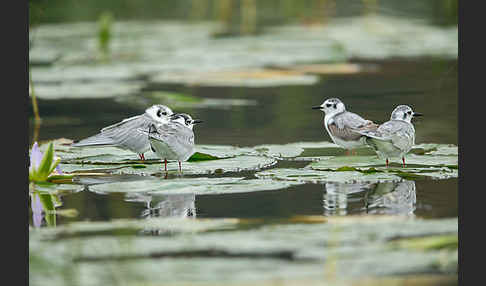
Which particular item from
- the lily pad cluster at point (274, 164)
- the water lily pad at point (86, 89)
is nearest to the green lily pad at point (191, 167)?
the lily pad cluster at point (274, 164)

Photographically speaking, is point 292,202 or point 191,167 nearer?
point 292,202

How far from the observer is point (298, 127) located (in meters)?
9.66

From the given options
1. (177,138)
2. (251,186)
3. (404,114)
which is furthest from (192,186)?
(404,114)

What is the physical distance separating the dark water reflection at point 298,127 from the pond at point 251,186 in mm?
21

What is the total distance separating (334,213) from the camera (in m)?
5.90

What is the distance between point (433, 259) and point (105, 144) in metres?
3.75

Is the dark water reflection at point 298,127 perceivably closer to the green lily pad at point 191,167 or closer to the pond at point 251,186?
the pond at point 251,186

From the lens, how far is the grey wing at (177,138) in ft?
23.5

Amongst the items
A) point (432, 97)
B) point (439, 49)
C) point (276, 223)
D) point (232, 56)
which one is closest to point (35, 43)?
point (232, 56)

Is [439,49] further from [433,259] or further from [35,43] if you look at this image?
[433,259]

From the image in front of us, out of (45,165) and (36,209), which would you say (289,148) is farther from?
(36,209)

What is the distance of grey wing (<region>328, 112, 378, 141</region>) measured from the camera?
7663 millimetres

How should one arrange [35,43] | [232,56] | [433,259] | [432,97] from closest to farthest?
[433,259], [432,97], [232,56], [35,43]

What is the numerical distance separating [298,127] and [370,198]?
3.36 m
